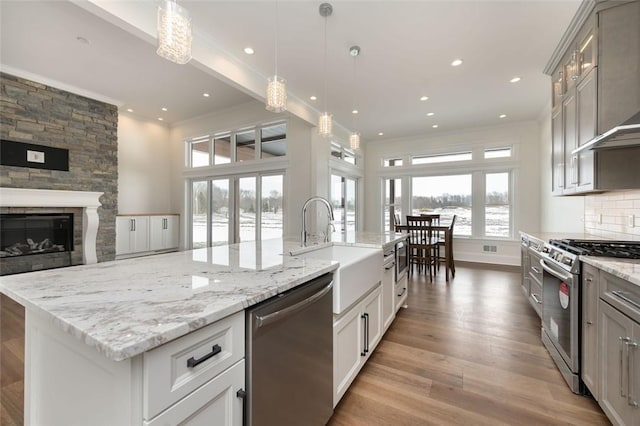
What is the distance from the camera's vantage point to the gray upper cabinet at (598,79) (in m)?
1.96

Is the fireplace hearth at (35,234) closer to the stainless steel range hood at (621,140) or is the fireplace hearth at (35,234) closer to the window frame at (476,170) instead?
the window frame at (476,170)

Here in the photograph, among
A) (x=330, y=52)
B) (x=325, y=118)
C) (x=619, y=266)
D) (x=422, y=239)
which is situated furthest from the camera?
(x=422, y=239)

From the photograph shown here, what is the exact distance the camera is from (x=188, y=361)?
0.73 metres

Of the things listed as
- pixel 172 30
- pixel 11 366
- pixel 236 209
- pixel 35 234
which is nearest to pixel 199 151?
pixel 236 209

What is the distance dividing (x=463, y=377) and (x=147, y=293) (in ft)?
6.92

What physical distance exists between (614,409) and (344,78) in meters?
3.93

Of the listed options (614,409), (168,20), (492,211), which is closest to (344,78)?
(168,20)

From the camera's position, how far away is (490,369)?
1.98 meters

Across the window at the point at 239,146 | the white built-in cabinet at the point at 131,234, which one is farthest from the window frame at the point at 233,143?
the white built-in cabinet at the point at 131,234

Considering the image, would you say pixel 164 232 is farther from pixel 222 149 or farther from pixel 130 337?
pixel 130 337

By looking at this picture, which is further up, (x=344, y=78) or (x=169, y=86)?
(x=169, y=86)

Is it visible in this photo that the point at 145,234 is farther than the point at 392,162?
No

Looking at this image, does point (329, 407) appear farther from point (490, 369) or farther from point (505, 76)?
point (505, 76)

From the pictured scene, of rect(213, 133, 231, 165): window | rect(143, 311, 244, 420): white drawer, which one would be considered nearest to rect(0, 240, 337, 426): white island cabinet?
rect(143, 311, 244, 420): white drawer
